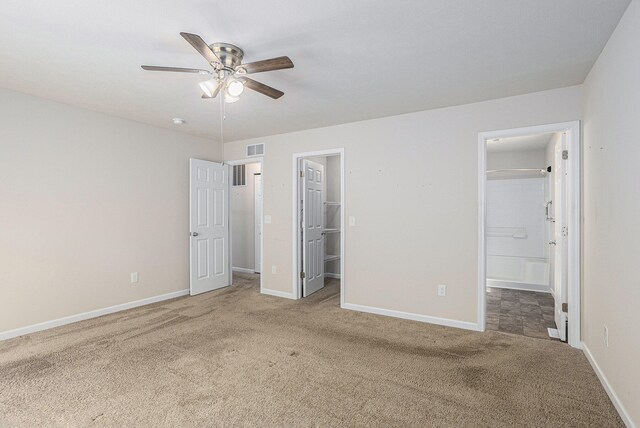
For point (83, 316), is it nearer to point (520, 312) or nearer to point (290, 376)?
point (290, 376)

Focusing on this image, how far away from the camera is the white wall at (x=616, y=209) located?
1757 mm

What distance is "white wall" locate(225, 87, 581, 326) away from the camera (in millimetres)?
3341

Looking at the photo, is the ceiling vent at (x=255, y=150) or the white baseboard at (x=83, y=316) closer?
the white baseboard at (x=83, y=316)

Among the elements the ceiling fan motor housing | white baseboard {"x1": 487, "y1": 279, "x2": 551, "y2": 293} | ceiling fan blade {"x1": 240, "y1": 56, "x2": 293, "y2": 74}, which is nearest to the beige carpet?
ceiling fan blade {"x1": 240, "y1": 56, "x2": 293, "y2": 74}

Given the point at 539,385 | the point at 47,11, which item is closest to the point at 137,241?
the point at 47,11

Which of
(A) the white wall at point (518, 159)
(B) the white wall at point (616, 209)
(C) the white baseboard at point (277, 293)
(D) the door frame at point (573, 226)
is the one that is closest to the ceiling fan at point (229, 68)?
(B) the white wall at point (616, 209)


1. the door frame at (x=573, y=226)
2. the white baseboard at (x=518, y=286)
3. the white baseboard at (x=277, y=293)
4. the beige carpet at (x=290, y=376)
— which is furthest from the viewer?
the white baseboard at (x=518, y=286)

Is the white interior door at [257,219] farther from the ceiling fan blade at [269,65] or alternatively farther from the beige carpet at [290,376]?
the ceiling fan blade at [269,65]

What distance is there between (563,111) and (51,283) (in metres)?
5.41

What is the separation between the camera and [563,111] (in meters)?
2.96

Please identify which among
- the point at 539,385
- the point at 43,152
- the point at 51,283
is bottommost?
the point at 539,385

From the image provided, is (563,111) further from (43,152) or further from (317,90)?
(43,152)

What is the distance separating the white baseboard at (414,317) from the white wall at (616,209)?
3.26 feet

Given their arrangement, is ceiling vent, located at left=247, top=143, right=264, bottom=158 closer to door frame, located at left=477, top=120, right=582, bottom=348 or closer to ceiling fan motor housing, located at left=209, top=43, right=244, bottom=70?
ceiling fan motor housing, located at left=209, top=43, right=244, bottom=70
